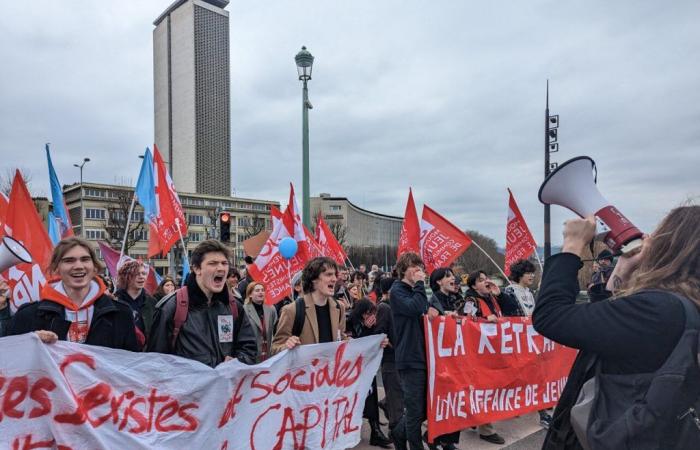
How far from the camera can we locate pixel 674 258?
1.66 meters

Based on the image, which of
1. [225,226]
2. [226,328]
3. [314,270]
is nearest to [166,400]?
[226,328]

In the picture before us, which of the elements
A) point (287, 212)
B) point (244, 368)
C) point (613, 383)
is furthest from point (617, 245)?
point (287, 212)

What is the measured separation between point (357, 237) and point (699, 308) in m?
135

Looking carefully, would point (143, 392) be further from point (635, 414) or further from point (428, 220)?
A: point (428, 220)

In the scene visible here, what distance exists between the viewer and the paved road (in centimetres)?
516

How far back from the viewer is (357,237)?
13638 centimetres

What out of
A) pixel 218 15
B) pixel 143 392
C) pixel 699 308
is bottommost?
pixel 143 392

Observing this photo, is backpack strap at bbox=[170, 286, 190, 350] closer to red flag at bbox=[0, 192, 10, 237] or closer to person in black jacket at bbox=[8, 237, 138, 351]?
person in black jacket at bbox=[8, 237, 138, 351]

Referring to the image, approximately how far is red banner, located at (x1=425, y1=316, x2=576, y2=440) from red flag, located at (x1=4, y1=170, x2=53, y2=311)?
4007 millimetres

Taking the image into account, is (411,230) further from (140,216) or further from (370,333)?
(140,216)

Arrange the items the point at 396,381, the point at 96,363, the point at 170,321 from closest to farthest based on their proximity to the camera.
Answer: the point at 96,363, the point at 170,321, the point at 396,381

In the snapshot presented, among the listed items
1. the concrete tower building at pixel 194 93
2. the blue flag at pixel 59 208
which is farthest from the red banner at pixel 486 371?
the concrete tower building at pixel 194 93

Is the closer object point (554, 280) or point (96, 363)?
point (554, 280)

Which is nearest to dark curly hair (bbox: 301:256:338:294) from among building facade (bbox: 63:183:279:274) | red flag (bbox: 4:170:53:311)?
red flag (bbox: 4:170:53:311)
